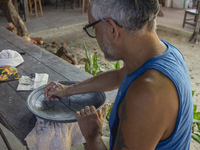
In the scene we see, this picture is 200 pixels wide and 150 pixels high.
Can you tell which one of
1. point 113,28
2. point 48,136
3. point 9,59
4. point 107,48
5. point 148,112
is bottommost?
point 48,136

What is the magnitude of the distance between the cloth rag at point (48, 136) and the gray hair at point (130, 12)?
2.83 feet

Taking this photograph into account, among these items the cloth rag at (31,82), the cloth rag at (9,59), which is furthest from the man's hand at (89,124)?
the cloth rag at (9,59)

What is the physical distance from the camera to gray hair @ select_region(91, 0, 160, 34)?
0.89 metres

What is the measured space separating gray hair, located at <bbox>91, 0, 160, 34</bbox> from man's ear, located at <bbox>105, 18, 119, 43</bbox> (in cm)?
2

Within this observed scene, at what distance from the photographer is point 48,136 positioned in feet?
4.58

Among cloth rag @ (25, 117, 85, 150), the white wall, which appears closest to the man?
cloth rag @ (25, 117, 85, 150)

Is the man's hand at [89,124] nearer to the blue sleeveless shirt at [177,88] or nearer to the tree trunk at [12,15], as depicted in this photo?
the blue sleeveless shirt at [177,88]

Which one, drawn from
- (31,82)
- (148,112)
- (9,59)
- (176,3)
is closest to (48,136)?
(31,82)

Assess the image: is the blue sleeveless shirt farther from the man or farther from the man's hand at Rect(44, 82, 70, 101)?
the man's hand at Rect(44, 82, 70, 101)

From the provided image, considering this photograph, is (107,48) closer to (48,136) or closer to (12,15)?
(48,136)

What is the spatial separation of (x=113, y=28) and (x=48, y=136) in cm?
89

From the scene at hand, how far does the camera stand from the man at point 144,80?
81 centimetres

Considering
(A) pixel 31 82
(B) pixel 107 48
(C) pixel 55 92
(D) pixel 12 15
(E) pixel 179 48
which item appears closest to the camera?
(B) pixel 107 48

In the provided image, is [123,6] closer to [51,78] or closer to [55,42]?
[51,78]
